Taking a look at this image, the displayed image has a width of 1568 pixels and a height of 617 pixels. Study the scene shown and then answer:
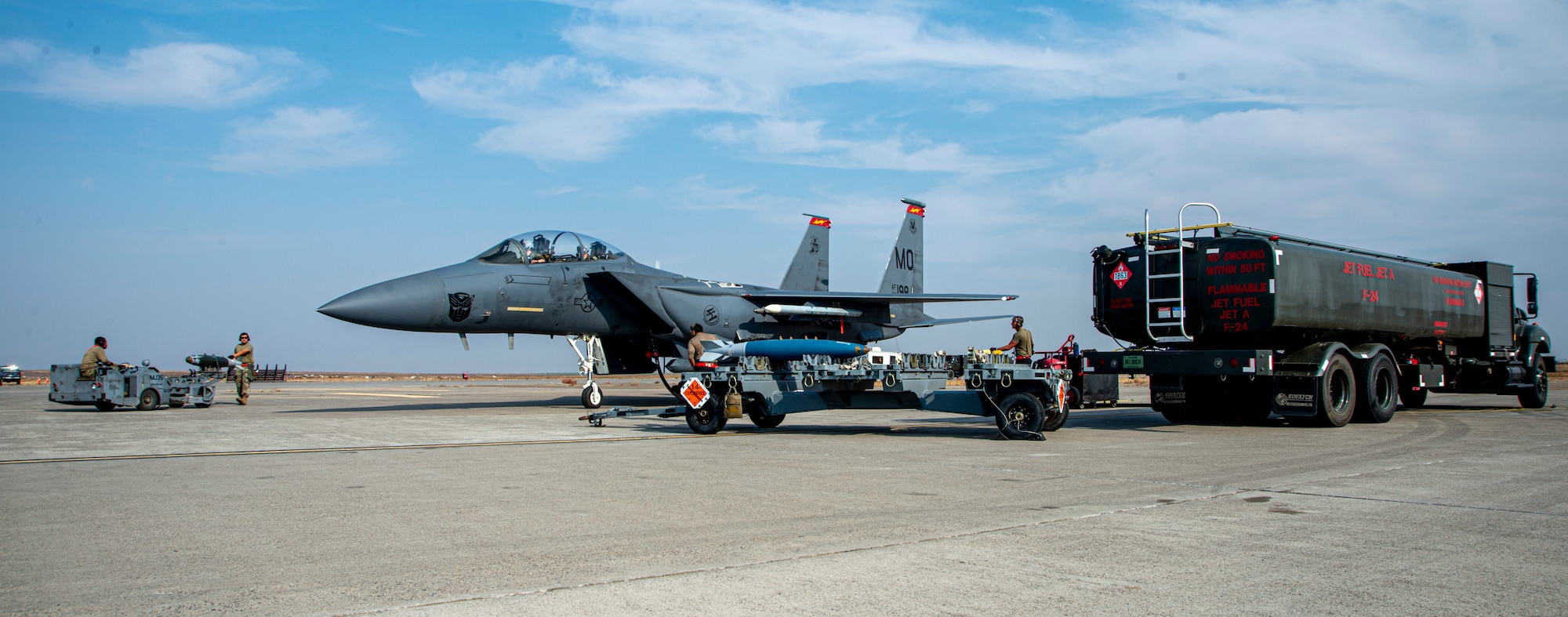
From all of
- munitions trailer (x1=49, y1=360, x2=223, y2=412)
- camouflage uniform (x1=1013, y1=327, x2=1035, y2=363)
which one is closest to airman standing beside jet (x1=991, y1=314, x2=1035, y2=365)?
camouflage uniform (x1=1013, y1=327, x2=1035, y2=363)

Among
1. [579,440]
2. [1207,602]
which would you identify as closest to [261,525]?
[1207,602]

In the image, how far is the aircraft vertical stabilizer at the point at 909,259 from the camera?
81.9 feet

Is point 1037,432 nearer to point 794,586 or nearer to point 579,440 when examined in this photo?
point 579,440

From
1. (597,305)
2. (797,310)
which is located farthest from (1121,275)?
(597,305)

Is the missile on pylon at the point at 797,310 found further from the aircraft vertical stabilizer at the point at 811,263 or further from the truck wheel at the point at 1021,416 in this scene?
the truck wheel at the point at 1021,416

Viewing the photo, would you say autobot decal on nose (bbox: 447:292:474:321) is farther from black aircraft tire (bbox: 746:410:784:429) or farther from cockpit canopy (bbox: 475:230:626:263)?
black aircraft tire (bbox: 746:410:784:429)

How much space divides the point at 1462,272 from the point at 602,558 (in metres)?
17.5

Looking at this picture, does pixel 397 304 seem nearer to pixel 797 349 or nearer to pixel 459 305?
pixel 459 305

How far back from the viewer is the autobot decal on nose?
15.5 meters

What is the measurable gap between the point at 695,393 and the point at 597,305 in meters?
6.65

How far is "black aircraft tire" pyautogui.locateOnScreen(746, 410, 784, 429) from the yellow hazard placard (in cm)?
118

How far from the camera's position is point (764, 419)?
12.8 meters

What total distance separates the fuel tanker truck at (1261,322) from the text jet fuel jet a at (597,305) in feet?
17.2

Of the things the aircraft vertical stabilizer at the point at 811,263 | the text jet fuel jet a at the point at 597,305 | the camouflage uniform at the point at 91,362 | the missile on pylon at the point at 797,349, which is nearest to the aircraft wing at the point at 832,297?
the text jet fuel jet a at the point at 597,305
